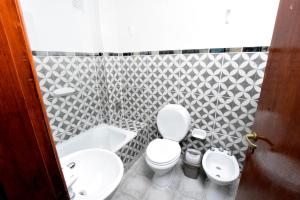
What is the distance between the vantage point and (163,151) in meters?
1.61

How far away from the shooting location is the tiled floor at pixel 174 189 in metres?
1.49

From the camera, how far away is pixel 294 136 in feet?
1.63

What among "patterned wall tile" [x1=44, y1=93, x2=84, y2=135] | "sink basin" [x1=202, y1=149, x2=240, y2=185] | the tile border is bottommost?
"sink basin" [x1=202, y1=149, x2=240, y2=185]

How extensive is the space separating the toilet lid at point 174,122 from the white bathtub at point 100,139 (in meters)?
0.44

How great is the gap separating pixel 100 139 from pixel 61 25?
1524mm

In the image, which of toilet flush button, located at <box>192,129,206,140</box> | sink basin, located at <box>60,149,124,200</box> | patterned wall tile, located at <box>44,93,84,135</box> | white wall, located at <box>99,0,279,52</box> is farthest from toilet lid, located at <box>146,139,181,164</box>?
white wall, located at <box>99,0,279,52</box>

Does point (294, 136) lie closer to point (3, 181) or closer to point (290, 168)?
point (290, 168)

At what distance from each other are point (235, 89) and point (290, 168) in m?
1.15

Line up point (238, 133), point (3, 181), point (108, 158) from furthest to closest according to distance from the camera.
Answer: point (238, 133), point (108, 158), point (3, 181)

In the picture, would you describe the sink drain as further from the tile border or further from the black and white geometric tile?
the tile border

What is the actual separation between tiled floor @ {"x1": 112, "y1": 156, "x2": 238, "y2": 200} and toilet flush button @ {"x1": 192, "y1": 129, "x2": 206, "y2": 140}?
476 millimetres

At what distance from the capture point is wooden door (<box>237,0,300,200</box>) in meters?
0.50

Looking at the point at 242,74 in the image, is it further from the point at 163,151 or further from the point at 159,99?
the point at 163,151

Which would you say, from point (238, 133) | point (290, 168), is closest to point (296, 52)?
point (290, 168)
